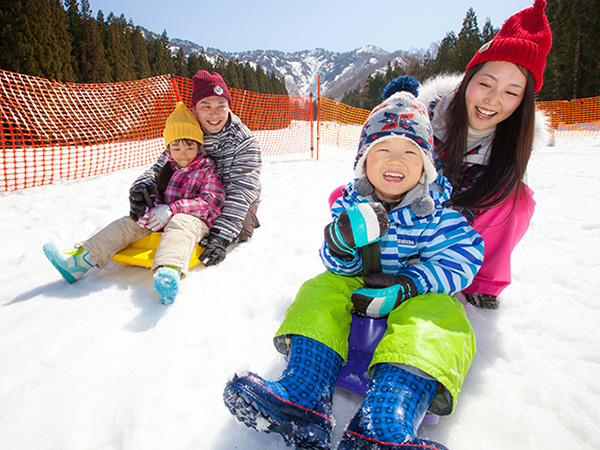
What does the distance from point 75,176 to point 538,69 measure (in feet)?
19.1

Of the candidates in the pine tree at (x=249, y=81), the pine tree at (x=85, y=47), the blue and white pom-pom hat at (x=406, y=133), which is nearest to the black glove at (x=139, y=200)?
the blue and white pom-pom hat at (x=406, y=133)

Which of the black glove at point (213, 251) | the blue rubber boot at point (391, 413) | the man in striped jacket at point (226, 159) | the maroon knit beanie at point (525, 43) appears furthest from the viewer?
the man in striped jacket at point (226, 159)

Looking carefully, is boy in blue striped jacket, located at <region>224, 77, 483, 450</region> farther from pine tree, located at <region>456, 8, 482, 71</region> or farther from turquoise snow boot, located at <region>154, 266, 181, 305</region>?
pine tree, located at <region>456, 8, 482, 71</region>

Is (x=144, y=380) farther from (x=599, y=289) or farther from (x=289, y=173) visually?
(x=289, y=173)

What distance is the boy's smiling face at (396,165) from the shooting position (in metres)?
1.49

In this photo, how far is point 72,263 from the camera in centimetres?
211

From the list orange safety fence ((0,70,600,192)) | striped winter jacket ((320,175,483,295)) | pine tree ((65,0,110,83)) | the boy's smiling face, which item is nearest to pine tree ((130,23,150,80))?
pine tree ((65,0,110,83))

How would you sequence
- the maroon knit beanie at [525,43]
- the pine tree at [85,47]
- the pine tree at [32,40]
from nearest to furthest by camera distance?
1. the maroon knit beanie at [525,43]
2. the pine tree at [32,40]
3. the pine tree at [85,47]

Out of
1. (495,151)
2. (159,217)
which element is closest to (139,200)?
(159,217)

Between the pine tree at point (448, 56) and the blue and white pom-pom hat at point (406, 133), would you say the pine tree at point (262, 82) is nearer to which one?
the pine tree at point (448, 56)

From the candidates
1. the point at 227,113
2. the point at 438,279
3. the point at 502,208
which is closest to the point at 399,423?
the point at 438,279

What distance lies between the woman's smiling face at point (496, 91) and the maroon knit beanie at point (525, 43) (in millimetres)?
42

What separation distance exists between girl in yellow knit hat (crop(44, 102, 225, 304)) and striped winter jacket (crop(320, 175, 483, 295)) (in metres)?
0.99

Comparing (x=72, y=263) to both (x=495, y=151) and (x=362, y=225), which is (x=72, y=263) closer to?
(x=362, y=225)
